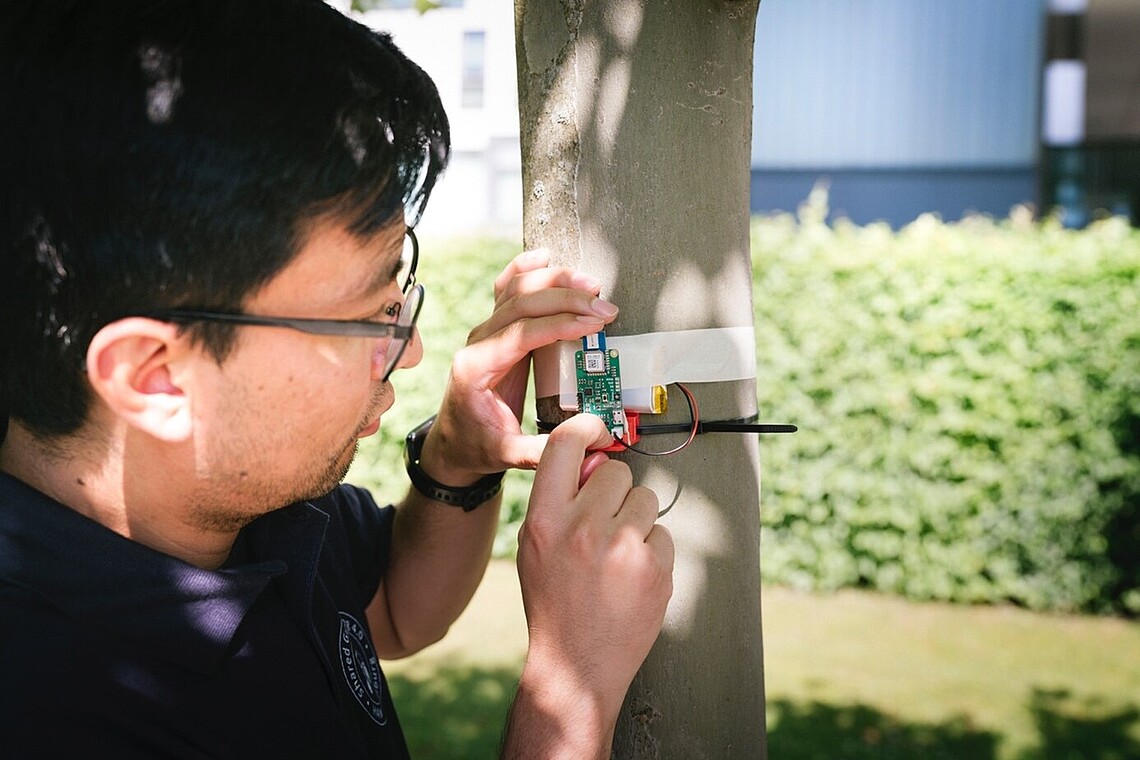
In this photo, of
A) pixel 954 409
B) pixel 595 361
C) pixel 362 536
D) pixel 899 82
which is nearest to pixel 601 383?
pixel 595 361

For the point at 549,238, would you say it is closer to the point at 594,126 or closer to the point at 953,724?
the point at 594,126

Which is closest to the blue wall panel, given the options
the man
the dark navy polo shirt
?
the man

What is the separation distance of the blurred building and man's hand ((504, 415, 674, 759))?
1299 cm

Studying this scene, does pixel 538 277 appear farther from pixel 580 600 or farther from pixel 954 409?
pixel 954 409

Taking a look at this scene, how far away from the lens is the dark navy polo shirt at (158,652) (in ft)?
4.26

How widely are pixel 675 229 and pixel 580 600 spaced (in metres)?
0.63

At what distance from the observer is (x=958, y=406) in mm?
6027

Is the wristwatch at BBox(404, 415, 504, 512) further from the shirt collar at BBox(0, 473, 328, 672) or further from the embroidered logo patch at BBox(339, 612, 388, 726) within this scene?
the shirt collar at BBox(0, 473, 328, 672)

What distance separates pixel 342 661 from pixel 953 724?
156 inches

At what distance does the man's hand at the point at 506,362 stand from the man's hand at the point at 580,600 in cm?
18

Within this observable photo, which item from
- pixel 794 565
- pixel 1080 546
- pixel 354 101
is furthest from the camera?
pixel 794 565

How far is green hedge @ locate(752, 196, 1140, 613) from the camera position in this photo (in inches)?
232

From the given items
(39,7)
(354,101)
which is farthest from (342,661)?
(39,7)

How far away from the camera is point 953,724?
191 inches
